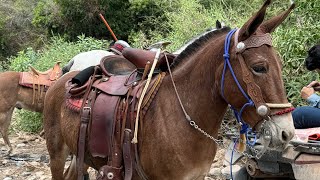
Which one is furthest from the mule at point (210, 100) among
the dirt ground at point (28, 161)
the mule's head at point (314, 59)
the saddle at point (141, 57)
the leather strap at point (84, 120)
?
the dirt ground at point (28, 161)

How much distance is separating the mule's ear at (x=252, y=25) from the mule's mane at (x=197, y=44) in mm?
359

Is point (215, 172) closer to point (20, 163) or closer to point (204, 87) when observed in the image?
point (204, 87)

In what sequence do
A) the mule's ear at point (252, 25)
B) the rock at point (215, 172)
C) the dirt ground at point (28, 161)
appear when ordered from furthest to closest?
the dirt ground at point (28, 161), the rock at point (215, 172), the mule's ear at point (252, 25)

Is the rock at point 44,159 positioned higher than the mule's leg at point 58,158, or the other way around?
the mule's leg at point 58,158

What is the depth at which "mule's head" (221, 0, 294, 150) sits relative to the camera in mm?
2275

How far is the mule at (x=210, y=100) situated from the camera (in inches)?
90.4

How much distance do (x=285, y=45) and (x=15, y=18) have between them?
2286 centimetres

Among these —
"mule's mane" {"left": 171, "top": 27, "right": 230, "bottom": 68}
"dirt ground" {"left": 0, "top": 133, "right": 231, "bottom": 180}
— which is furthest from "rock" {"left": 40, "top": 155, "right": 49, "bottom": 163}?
"mule's mane" {"left": 171, "top": 27, "right": 230, "bottom": 68}

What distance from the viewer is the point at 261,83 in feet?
7.55

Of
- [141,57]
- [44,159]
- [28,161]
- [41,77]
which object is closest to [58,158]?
[141,57]

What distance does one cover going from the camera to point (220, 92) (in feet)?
8.31

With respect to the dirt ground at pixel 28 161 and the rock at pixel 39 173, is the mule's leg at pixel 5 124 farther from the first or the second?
the rock at pixel 39 173

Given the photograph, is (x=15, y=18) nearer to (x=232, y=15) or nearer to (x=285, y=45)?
(x=232, y=15)

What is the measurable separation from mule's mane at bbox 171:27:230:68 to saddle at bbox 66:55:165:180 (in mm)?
179
